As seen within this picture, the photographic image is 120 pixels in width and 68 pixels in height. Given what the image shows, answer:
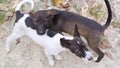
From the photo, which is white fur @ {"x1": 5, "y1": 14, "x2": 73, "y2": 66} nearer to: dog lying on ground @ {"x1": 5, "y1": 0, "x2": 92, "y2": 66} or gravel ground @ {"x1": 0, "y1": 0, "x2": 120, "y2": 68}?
dog lying on ground @ {"x1": 5, "y1": 0, "x2": 92, "y2": 66}

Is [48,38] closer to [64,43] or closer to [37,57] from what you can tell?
[64,43]

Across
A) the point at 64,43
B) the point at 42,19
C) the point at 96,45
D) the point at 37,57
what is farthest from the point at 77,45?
the point at 37,57

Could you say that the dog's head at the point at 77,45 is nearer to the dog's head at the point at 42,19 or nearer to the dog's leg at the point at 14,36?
the dog's head at the point at 42,19

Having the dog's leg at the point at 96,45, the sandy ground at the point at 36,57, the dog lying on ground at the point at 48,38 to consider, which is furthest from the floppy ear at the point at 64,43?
the sandy ground at the point at 36,57

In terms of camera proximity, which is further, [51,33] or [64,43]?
[51,33]

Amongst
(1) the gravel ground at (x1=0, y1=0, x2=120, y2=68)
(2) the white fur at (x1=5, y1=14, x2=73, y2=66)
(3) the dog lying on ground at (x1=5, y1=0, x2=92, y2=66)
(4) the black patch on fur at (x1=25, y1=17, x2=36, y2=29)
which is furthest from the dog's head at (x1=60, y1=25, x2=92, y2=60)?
(1) the gravel ground at (x1=0, y1=0, x2=120, y2=68)

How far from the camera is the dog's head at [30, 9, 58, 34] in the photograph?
14.3 feet

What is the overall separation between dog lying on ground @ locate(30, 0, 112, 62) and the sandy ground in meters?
0.23

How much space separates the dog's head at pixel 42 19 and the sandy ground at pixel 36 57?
0.55m

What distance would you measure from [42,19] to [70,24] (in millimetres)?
410

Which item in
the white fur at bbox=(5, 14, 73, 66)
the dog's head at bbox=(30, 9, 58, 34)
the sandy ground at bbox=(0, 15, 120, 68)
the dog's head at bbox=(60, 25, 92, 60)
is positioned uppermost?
the dog's head at bbox=(60, 25, 92, 60)

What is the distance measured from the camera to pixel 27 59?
4.77 meters

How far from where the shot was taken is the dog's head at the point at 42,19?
4.36 m

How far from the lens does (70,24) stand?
4.56 metres
